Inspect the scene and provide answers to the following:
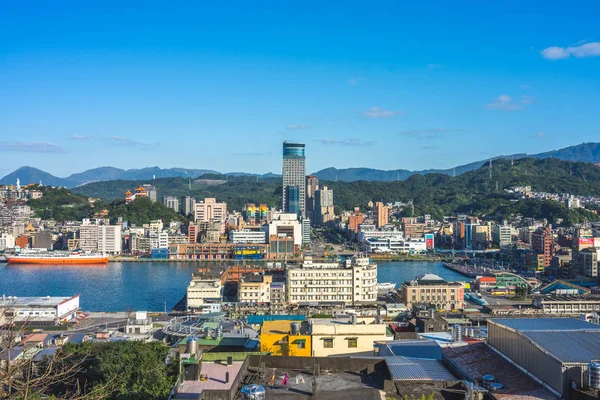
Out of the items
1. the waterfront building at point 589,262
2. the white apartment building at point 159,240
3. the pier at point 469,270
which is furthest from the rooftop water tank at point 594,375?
the white apartment building at point 159,240

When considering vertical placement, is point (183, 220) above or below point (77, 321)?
above

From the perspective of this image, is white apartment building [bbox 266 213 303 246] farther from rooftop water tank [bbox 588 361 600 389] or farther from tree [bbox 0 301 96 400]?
tree [bbox 0 301 96 400]

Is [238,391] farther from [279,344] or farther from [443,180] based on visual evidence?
[443,180]

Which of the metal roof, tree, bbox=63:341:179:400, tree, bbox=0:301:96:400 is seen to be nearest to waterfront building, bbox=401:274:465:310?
tree, bbox=63:341:179:400

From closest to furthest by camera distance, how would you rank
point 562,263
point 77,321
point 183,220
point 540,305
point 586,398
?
point 586,398 → point 77,321 → point 540,305 → point 562,263 → point 183,220

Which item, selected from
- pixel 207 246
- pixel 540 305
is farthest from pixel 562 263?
pixel 207 246

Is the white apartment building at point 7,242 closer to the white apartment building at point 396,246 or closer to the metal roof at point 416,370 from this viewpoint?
the white apartment building at point 396,246
